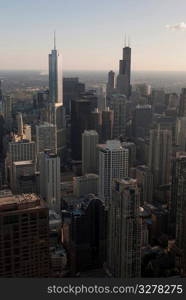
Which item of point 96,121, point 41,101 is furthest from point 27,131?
point 96,121

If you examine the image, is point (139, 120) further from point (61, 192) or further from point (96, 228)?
point (96, 228)

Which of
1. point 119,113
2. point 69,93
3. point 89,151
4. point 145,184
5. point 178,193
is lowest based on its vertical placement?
point 145,184

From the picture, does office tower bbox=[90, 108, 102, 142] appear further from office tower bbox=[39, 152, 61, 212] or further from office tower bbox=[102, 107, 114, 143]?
office tower bbox=[39, 152, 61, 212]

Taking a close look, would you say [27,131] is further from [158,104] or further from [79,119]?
[158,104]

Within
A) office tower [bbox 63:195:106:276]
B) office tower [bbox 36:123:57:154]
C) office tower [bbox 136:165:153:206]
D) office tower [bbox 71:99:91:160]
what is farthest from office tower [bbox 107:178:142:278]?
office tower [bbox 71:99:91:160]

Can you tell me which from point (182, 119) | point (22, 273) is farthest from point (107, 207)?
point (182, 119)

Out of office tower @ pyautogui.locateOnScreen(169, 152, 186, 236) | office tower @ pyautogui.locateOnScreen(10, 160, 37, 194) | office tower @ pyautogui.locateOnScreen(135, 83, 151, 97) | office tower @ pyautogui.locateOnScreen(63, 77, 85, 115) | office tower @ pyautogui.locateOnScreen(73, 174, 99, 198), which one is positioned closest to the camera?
office tower @ pyautogui.locateOnScreen(169, 152, 186, 236)
